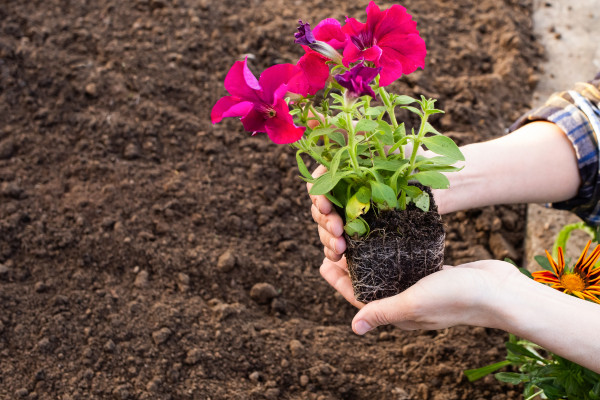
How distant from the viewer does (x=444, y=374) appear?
2.04m

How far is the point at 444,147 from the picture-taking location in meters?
1.38

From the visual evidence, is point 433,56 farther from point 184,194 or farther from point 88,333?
point 88,333

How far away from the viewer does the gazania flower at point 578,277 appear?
5.38ft

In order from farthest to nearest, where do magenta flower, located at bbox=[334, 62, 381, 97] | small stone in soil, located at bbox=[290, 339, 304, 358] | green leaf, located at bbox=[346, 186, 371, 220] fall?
small stone in soil, located at bbox=[290, 339, 304, 358], green leaf, located at bbox=[346, 186, 371, 220], magenta flower, located at bbox=[334, 62, 381, 97]

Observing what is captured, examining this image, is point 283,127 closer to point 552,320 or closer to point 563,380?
point 552,320

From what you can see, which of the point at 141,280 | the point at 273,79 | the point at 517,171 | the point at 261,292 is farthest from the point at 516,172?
the point at 141,280

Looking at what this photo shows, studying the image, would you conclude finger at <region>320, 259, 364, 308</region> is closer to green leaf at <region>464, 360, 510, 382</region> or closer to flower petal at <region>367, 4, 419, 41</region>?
green leaf at <region>464, 360, 510, 382</region>

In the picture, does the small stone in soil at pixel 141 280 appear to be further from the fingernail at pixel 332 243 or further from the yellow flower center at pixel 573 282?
the yellow flower center at pixel 573 282

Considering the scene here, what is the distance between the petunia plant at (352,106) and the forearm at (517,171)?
0.46m

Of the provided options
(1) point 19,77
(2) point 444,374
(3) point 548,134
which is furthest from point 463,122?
(1) point 19,77

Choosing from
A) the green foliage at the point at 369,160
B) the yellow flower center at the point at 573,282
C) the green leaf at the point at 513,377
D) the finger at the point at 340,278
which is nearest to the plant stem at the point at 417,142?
the green foliage at the point at 369,160

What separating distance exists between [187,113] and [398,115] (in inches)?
36.5

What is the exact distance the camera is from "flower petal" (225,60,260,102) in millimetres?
1222

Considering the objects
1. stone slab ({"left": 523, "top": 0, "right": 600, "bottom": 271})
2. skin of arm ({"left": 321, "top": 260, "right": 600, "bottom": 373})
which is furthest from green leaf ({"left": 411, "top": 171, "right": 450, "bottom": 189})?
stone slab ({"left": 523, "top": 0, "right": 600, "bottom": 271})
